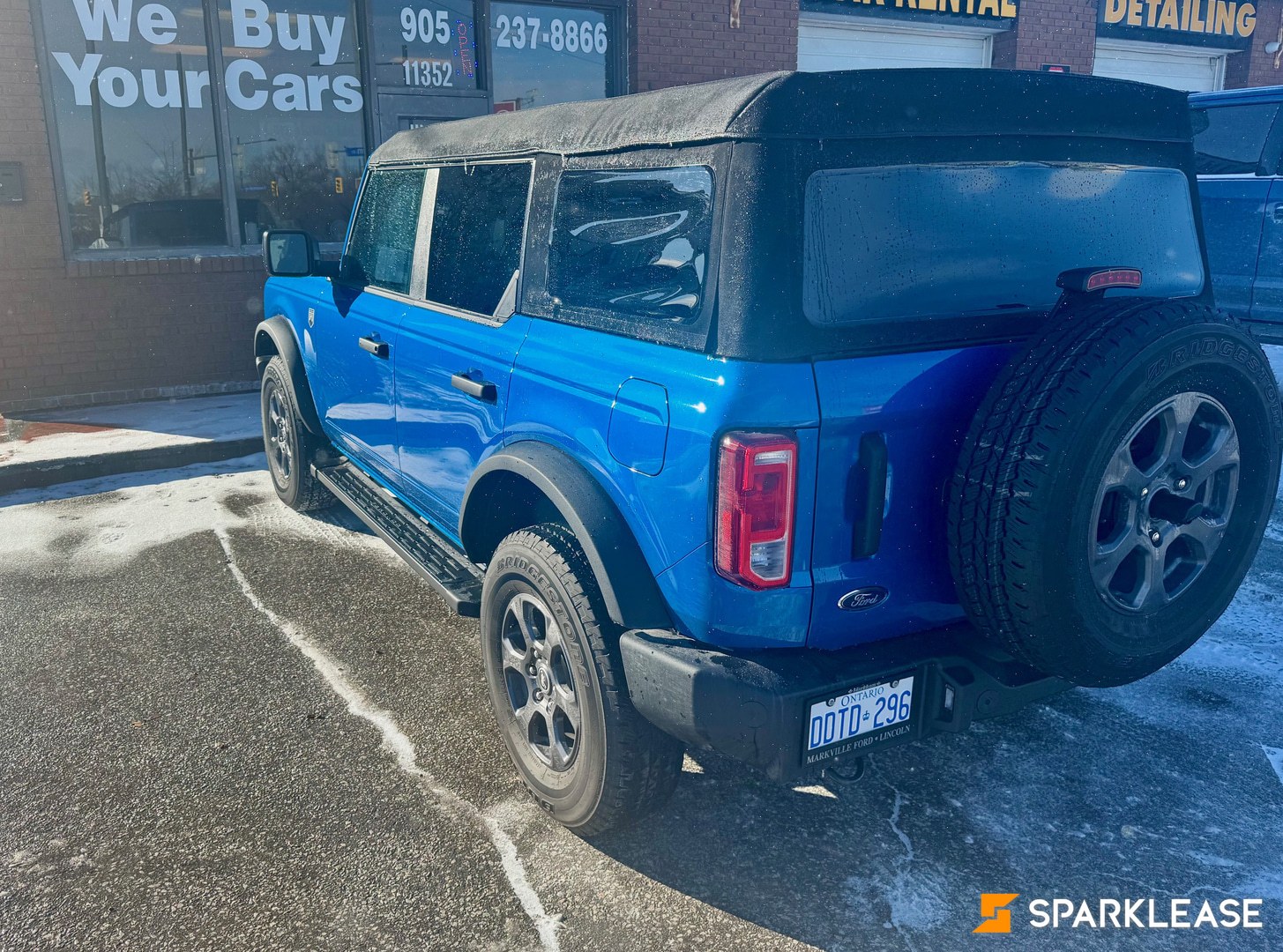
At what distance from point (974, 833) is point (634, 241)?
1.89m

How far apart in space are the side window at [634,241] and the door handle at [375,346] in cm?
119

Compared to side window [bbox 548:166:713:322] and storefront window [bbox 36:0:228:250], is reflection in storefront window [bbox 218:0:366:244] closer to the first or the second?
storefront window [bbox 36:0:228:250]

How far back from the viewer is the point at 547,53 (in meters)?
9.93

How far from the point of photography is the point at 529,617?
3010mm

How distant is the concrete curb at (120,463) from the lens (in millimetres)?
6418

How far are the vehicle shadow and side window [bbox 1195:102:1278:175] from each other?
217 inches

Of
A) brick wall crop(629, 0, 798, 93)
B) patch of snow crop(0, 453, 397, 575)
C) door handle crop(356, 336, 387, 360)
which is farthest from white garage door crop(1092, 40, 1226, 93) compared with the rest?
door handle crop(356, 336, 387, 360)

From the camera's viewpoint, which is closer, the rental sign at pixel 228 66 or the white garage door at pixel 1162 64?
the rental sign at pixel 228 66

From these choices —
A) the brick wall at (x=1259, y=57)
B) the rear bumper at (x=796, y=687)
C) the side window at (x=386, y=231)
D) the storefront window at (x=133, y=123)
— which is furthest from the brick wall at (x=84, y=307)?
the brick wall at (x=1259, y=57)

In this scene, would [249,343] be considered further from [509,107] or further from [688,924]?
[688,924]

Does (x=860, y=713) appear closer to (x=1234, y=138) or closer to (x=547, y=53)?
(x=1234, y=138)

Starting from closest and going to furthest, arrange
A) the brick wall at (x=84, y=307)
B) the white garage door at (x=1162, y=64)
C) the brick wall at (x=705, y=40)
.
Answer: the brick wall at (x=84, y=307), the brick wall at (x=705, y=40), the white garage door at (x=1162, y=64)

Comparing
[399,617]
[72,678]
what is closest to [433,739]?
[399,617]

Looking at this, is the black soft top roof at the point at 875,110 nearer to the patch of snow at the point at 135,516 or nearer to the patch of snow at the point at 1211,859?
the patch of snow at the point at 1211,859
